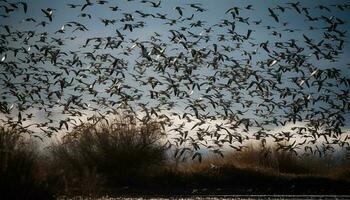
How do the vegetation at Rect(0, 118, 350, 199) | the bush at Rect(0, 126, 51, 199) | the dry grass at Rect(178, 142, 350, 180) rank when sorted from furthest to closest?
1. the dry grass at Rect(178, 142, 350, 180)
2. the vegetation at Rect(0, 118, 350, 199)
3. the bush at Rect(0, 126, 51, 199)

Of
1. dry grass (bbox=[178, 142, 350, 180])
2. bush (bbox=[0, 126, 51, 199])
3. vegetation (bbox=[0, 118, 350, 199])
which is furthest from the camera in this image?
dry grass (bbox=[178, 142, 350, 180])

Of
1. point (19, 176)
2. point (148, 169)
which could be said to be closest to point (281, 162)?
point (148, 169)

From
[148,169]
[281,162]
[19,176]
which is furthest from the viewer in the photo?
[281,162]

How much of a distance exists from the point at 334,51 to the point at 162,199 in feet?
20.9

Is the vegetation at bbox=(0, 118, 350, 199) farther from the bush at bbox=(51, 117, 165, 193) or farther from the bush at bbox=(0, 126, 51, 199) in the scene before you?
the bush at bbox=(0, 126, 51, 199)

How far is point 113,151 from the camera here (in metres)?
22.6

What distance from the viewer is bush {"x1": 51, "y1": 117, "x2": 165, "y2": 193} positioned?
2216 centimetres

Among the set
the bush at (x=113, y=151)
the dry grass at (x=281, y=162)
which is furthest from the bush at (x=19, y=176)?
the dry grass at (x=281, y=162)

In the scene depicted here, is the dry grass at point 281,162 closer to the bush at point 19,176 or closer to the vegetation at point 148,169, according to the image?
the vegetation at point 148,169

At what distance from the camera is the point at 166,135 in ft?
78.1

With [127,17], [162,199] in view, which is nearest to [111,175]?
[162,199]

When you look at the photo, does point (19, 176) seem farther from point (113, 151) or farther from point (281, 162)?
point (281, 162)

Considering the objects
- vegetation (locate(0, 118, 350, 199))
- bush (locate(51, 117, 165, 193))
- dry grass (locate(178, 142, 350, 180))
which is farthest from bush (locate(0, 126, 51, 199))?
dry grass (locate(178, 142, 350, 180))

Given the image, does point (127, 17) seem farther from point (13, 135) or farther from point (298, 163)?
point (298, 163)
